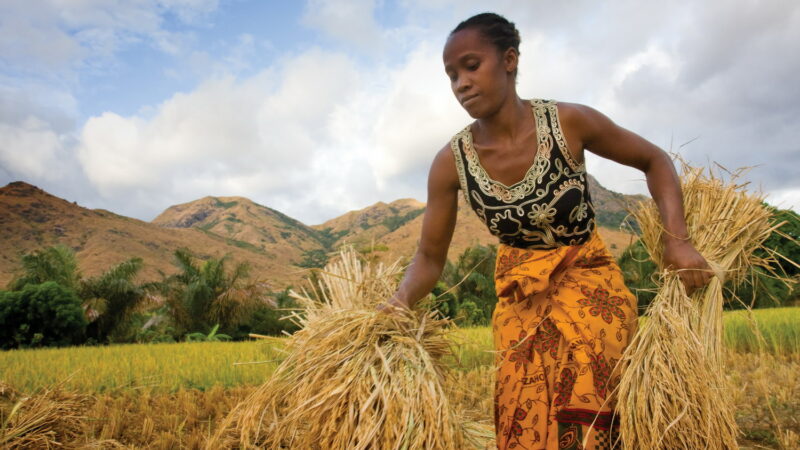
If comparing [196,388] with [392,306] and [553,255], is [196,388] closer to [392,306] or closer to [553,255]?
[392,306]

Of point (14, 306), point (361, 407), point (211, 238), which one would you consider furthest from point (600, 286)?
point (211, 238)

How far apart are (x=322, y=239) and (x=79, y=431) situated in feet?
308

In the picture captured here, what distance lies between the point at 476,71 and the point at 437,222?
0.62 m

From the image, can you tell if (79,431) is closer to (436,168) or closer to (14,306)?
(436,168)

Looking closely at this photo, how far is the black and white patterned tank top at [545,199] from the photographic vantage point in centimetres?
184

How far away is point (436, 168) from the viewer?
2.15 meters

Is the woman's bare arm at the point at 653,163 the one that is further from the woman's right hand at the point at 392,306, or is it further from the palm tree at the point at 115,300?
the palm tree at the point at 115,300

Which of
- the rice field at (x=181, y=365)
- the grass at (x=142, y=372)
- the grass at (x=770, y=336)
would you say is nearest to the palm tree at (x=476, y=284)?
the rice field at (x=181, y=365)

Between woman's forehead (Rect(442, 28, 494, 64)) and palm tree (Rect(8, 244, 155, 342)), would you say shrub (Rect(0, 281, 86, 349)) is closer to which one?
palm tree (Rect(8, 244, 155, 342))

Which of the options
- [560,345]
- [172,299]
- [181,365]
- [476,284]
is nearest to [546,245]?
[560,345]

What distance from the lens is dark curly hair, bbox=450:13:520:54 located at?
6.02ft

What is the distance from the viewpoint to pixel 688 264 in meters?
1.84

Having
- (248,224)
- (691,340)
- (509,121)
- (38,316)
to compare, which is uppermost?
(248,224)

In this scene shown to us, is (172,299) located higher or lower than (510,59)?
lower
